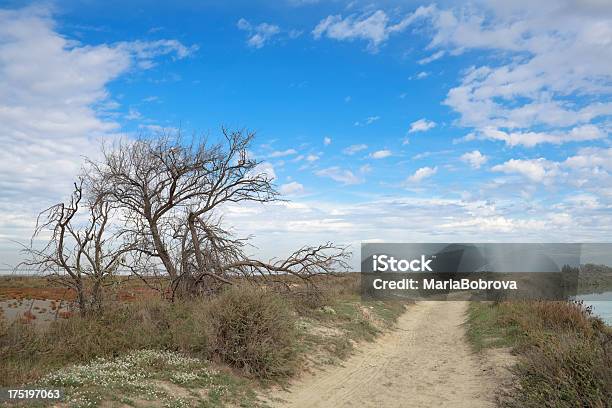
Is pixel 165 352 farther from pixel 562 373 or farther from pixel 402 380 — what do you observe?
pixel 562 373

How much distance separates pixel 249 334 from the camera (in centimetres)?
1012

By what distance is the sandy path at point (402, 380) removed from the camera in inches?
380

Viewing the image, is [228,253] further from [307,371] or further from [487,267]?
[487,267]

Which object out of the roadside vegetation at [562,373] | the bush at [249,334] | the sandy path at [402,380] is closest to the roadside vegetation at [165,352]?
the bush at [249,334]

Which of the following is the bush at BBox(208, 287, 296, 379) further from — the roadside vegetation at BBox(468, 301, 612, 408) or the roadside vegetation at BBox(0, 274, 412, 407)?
the roadside vegetation at BBox(468, 301, 612, 408)

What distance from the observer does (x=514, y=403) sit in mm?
8148

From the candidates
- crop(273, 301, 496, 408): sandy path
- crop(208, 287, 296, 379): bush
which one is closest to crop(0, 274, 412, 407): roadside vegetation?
crop(208, 287, 296, 379): bush

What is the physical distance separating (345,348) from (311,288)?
3468 millimetres

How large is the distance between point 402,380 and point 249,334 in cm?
425

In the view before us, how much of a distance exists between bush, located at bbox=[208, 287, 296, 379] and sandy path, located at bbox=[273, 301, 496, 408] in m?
0.77

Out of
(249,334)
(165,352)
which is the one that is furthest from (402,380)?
(165,352)

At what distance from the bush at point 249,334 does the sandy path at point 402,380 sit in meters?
0.77

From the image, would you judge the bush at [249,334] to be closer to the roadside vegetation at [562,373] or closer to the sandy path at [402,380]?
the sandy path at [402,380]

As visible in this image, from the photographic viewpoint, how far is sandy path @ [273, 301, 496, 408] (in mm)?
9656
